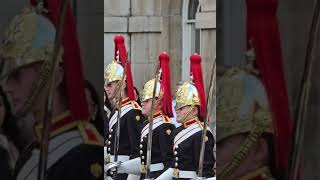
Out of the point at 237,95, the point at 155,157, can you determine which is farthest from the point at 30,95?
the point at 155,157

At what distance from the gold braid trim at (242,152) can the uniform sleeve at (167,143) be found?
623cm

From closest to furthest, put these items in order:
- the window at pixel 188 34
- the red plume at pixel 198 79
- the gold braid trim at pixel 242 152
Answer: the gold braid trim at pixel 242 152
the red plume at pixel 198 79
the window at pixel 188 34

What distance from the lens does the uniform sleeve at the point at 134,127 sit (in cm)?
1074

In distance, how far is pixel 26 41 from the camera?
308cm

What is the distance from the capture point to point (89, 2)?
312cm

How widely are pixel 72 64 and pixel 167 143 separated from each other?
659 cm

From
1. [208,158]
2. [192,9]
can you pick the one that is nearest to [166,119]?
[208,158]

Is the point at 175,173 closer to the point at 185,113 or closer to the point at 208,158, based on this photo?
the point at 185,113

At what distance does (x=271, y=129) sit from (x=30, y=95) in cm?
69

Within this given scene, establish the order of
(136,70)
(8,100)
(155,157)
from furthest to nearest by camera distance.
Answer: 1. (136,70)
2. (155,157)
3. (8,100)

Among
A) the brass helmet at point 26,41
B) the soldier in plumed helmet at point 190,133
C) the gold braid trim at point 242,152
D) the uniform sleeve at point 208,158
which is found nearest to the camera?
the brass helmet at point 26,41

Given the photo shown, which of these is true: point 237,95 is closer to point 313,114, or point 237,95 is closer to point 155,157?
point 313,114

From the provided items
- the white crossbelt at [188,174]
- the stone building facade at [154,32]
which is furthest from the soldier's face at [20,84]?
the stone building facade at [154,32]

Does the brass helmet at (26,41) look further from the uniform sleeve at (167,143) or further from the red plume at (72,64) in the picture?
the uniform sleeve at (167,143)
